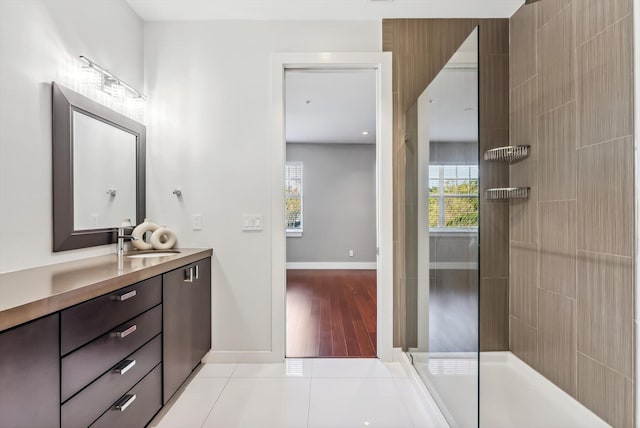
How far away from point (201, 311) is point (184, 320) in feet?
0.86

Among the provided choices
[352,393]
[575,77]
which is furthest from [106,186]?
[575,77]

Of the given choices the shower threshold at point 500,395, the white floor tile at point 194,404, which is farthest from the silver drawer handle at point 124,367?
the shower threshold at point 500,395

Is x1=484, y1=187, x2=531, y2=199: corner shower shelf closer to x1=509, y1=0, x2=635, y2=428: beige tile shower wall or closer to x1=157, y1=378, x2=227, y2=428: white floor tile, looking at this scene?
x1=509, y1=0, x2=635, y2=428: beige tile shower wall

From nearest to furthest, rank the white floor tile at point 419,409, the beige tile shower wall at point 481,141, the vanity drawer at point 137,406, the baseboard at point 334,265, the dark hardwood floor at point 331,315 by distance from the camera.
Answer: the vanity drawer at point 137,406
the white floor tile at point 419,409
the beige tile shower wall at point 481,141
the dark hardwood floor at point 331,315
the baseboard at point 334,265

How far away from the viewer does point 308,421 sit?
176cm

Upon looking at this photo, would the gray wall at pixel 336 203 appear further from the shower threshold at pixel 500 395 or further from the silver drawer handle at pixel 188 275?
the silver drawer handle at pixel 188 275

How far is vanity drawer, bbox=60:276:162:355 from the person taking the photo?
44.0 inches

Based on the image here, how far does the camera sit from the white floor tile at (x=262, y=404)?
1.76 metres


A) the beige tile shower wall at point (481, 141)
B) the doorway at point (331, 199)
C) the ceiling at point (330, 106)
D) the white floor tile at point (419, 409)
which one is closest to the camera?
the white floor tile at point (419, 409)

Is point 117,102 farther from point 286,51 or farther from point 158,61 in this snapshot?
point 286,51

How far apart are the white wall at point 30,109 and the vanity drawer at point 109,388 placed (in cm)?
65

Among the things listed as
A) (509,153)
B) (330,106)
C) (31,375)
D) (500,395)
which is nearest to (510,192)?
(509,153)

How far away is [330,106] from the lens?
14.4 ft

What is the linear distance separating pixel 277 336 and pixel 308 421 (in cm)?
76
